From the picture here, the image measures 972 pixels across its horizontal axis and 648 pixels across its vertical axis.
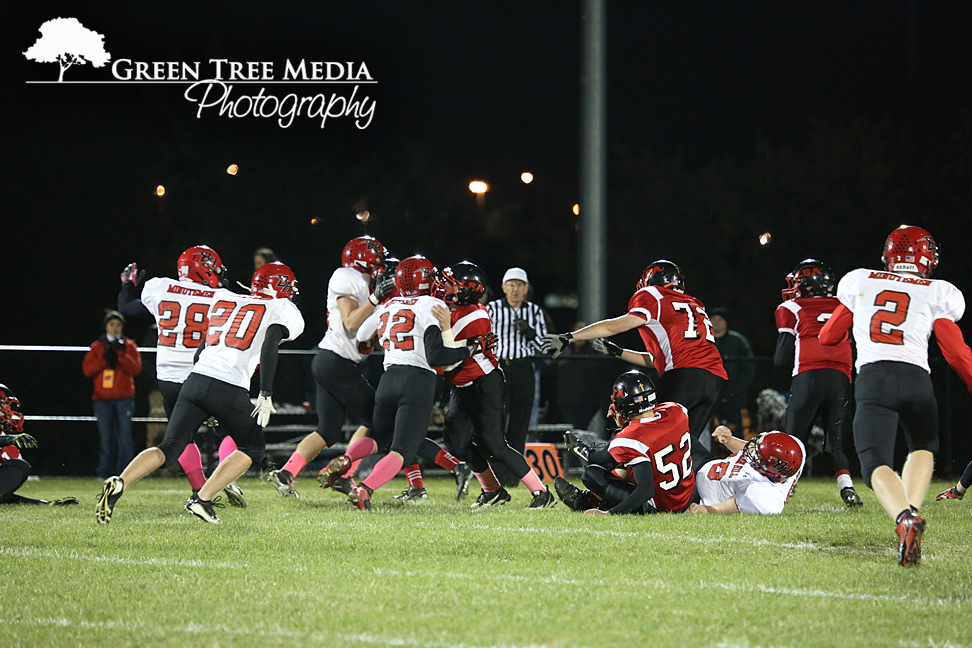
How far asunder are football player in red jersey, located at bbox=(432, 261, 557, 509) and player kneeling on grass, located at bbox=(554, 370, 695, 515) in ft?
1.54

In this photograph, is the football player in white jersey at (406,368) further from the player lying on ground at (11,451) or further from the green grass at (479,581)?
Result: the player lying on ground at (11,451)

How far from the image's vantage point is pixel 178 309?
9.09 metres

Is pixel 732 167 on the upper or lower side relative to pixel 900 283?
upper

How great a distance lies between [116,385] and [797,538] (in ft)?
26.4

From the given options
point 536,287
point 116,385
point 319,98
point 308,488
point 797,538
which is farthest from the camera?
point 536,287

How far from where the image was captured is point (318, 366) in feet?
32.4

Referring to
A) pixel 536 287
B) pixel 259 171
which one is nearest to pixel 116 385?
pixel 259 171

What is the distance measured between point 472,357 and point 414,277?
2.72 feet

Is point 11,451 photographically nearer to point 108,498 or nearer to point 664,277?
point 108,498

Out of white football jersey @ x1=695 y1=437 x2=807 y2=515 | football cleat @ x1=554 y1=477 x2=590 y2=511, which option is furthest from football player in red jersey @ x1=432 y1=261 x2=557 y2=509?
white football jersey @ x1=695 y1=437 x2=807 y2=515

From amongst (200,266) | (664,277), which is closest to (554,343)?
(664,277)

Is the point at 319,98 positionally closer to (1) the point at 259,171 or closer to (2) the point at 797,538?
(1) the point at 259,171

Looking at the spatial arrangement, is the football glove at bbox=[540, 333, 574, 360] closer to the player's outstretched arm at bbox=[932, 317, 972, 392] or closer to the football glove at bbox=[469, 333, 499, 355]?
the football glove at bbox=[469, 333, 499, 355]

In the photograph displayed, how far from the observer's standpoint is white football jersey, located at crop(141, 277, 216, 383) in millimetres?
9078
